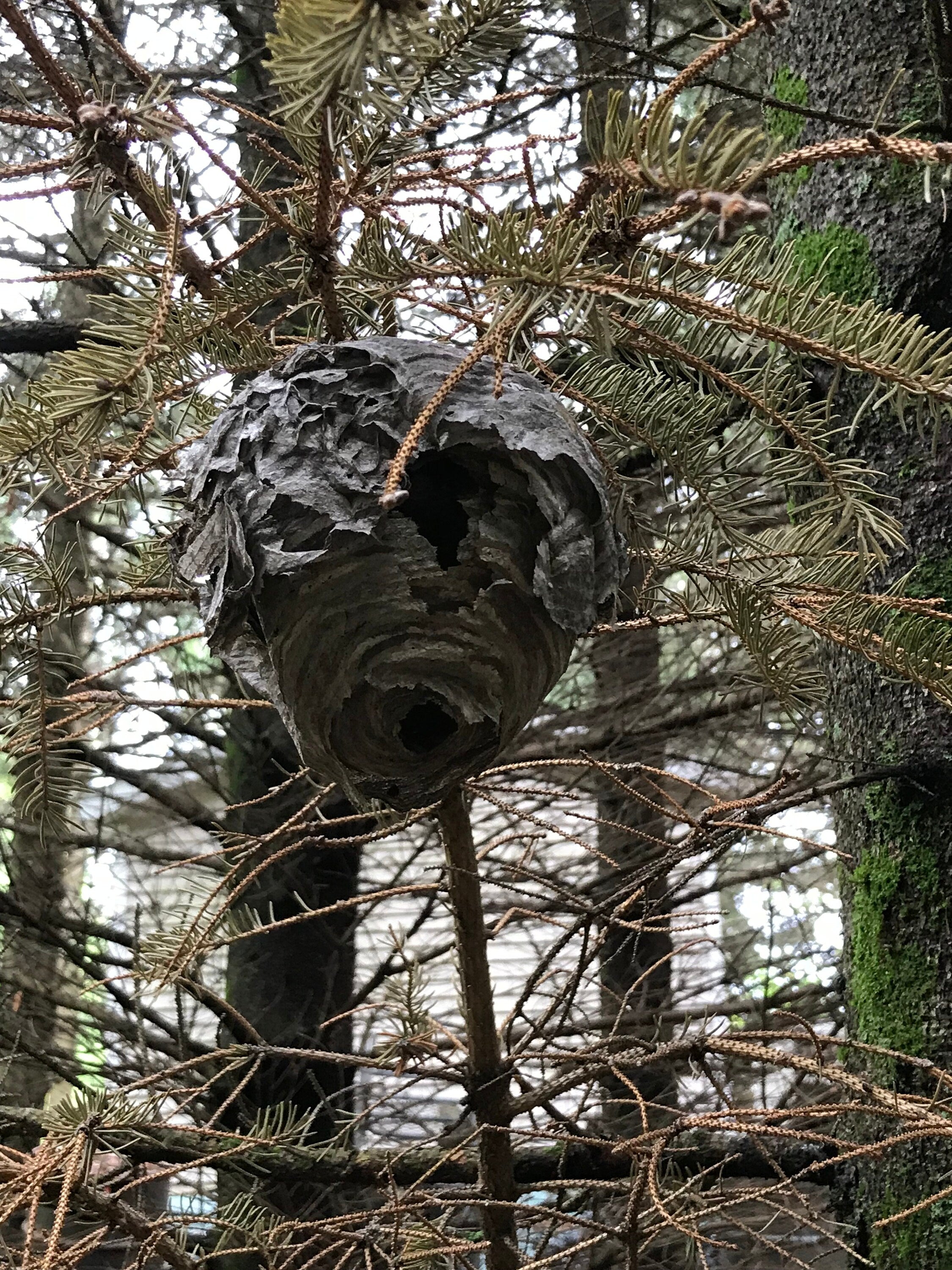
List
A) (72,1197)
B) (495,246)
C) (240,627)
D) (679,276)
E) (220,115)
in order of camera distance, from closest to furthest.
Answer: (495,246), (679,276), (240,627), (72,1197), (220,115)

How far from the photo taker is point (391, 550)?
2.79 ft

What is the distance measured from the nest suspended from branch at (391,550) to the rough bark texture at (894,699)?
1.81 ft

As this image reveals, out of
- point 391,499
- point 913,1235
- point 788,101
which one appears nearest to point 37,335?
point 788,101

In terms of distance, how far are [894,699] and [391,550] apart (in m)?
0.80

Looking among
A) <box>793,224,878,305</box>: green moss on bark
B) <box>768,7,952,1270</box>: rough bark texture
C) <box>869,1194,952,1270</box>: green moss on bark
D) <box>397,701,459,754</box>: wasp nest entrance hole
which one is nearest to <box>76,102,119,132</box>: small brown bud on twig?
<box>397,701,459,754</box>: wasp nest entrance hole

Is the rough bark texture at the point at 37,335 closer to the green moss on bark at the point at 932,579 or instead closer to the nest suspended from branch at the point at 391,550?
the nest suspended from branch at the point at 391,550

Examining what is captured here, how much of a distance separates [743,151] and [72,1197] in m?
1.15

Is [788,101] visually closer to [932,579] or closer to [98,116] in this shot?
[932,579]

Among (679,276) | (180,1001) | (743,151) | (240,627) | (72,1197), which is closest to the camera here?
(743,151)

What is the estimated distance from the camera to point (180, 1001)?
1.67 m

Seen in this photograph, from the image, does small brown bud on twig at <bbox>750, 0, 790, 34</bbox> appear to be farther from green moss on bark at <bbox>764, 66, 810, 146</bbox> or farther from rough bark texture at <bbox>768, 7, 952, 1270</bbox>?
green moss on bark at <bbox>764, 66, 810, 146</bbox>

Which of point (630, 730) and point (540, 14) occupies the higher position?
point (540, 14)

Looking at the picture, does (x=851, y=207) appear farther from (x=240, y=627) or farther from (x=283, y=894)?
(x=283, y=894)

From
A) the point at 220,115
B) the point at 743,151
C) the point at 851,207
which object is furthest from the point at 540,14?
the point at 743,151
